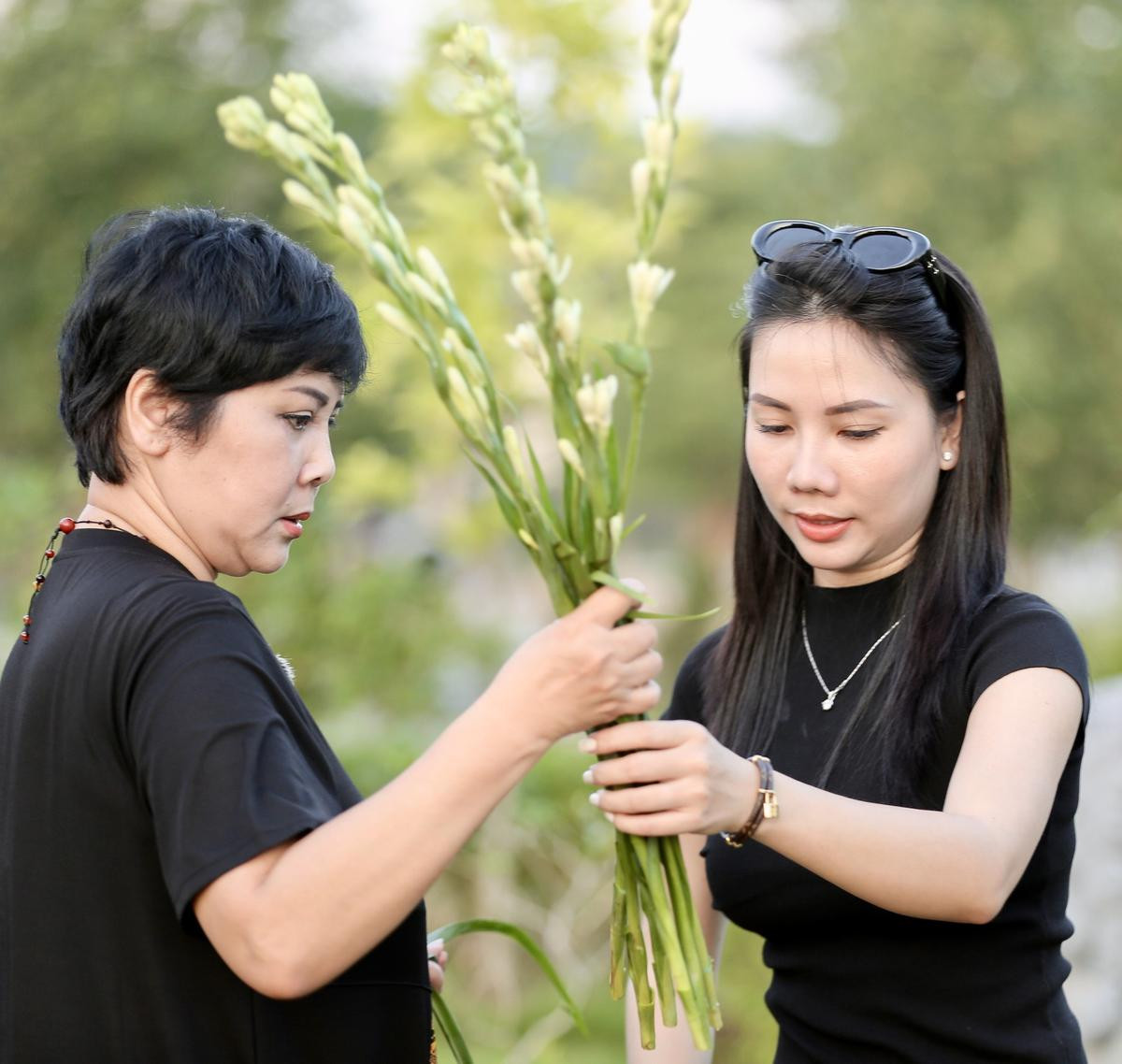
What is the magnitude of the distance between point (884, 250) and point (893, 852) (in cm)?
109

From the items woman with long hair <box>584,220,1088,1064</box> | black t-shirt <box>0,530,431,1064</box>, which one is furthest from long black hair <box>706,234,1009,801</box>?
black t-shirt <box>0,530,431,1064</box>

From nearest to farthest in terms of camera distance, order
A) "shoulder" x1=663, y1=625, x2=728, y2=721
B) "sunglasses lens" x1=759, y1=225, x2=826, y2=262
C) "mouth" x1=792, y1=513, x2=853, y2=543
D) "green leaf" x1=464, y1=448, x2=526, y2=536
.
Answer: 1. "green leaf" x1=464, y1=448, x2=526, y2=536
2. "mouth" x1=792, y1=513, x2=853, y2=543
3. "sunglasses lens" x1=759, y1=225, x2=826, y2=262
4. "shoulder" x1=663, y1=625, x2=728, y2=721

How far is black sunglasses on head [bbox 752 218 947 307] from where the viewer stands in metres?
2.43

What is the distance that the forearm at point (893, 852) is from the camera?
1.85m

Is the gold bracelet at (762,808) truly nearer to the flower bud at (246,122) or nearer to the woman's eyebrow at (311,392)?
the woman's eyebrow at (311,392)

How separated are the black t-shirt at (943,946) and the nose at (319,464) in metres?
1.01

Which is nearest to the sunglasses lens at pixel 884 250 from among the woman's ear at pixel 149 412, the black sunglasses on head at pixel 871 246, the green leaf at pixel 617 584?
the black sunglasses on head at pixel 871 246

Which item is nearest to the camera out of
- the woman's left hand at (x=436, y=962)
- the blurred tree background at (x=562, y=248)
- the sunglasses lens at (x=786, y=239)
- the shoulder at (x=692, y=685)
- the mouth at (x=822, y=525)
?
the woman's left hand at (x=436, y=962)

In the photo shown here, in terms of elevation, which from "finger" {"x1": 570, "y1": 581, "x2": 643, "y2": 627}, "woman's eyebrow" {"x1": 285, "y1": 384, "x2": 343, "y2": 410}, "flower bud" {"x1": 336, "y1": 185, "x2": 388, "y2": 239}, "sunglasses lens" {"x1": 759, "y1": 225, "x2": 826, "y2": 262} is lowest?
"finger" {"x1": 570, "y1": 581, "x2": 643, "y2": 627}

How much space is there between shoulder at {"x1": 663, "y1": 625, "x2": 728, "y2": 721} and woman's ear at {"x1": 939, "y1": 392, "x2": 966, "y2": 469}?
21.9 inches

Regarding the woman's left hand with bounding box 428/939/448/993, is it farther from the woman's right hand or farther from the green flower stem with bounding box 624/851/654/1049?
the woman's right hand

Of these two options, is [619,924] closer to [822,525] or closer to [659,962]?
[659,962]

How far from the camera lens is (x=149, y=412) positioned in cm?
185

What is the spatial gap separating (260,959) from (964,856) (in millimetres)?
951
